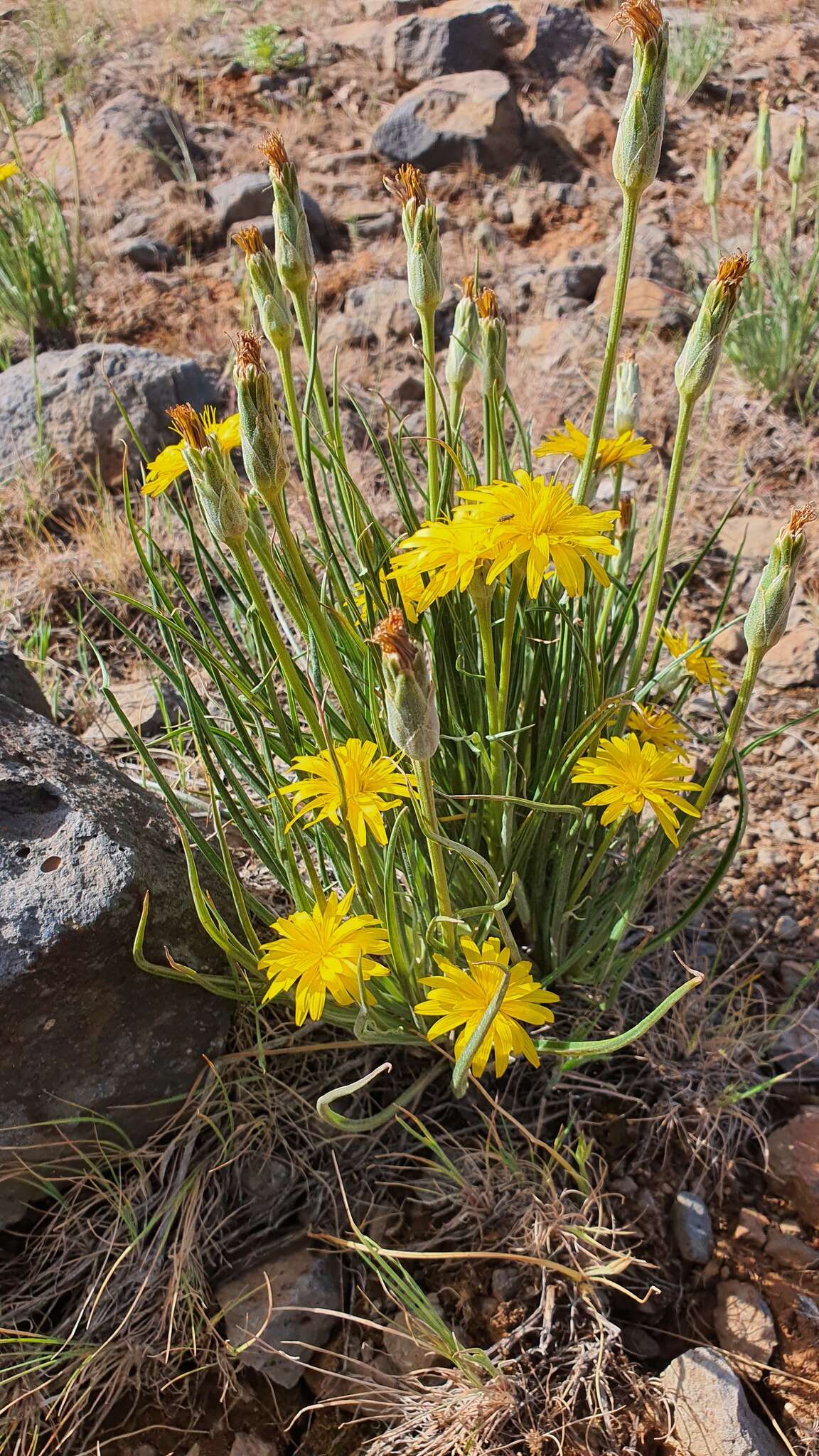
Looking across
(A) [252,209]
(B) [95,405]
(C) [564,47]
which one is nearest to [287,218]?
(B) [95,405]

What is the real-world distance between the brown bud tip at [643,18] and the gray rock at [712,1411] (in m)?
1.88

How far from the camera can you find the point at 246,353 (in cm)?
121

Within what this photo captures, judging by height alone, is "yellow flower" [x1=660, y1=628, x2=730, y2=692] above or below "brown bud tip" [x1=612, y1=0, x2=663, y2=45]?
below

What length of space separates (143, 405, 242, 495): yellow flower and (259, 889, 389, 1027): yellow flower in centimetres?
67

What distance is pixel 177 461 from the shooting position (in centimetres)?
150

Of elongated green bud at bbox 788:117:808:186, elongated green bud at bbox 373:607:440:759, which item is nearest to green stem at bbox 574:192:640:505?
elongated green bud at bbox 373:607:440:759

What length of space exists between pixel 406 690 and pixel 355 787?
1.08 ft

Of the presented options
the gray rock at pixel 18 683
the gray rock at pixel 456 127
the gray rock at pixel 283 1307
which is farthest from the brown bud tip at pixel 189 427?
the gray rock at pixel 456 127

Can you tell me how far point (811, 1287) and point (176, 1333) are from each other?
A: 43.0 inches

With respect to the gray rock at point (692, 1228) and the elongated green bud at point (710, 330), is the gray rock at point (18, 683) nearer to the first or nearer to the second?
the elongated green bud at point (710, 330)

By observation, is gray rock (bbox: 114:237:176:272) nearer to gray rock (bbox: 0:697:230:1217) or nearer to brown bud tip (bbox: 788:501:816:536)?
gray rock (bbox: 0:697:230:1217)

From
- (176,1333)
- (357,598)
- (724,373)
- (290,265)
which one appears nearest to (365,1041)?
(176,1333)

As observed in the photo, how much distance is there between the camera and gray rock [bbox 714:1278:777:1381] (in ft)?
5.33

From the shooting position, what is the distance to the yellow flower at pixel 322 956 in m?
1.38
